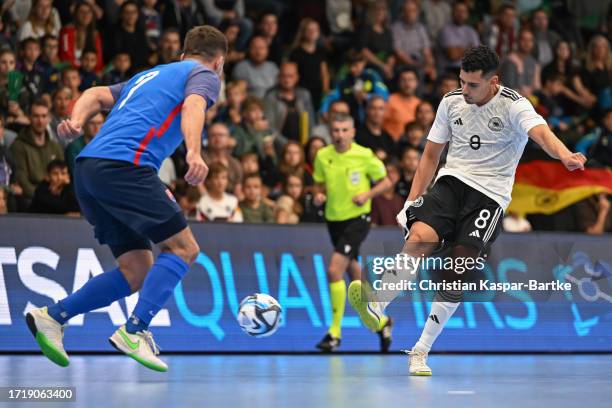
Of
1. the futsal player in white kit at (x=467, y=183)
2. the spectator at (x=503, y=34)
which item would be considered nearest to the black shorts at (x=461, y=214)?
the futsal player in white kit at (x=467, y=183)

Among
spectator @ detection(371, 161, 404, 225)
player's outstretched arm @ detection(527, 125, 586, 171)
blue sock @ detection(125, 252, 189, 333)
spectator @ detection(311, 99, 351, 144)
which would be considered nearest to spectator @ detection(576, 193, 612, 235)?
spectator @ detection(371, 161, 404, 225)

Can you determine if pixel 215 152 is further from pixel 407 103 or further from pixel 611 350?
pixel 611 350

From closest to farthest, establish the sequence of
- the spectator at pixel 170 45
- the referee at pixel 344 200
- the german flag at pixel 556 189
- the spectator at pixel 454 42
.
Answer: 1. the referee at pixel 344 200
2. the spectator at pixel 170 45
3. the german flag at pixel 556 189
4. the spectator at pixel 454 42

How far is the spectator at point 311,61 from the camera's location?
667 inches

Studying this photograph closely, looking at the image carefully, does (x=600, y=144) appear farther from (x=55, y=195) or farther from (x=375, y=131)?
(x=55, y=195)

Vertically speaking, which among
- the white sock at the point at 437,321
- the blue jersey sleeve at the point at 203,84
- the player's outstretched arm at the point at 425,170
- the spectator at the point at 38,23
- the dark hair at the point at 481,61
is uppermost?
the dark hair at the point at 481,61

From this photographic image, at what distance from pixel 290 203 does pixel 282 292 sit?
7.40 ft

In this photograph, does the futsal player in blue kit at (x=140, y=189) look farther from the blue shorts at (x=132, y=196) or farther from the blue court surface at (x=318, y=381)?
the blue court surface at (x=318, y=381)

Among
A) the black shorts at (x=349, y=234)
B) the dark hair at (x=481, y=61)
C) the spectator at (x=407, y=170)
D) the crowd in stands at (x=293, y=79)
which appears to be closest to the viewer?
the dark hair at (x=481, y=61)

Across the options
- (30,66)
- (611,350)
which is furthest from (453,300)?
(30,66)

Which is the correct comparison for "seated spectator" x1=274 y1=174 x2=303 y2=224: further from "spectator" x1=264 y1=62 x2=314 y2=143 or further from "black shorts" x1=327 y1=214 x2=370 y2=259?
"spectator" x1=264 y1=62 x2=314 y2=143

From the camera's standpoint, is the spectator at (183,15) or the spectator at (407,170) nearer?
the spectator at (407,170)

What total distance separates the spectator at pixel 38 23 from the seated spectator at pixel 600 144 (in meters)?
7.95

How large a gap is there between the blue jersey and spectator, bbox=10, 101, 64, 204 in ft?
16.7
